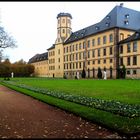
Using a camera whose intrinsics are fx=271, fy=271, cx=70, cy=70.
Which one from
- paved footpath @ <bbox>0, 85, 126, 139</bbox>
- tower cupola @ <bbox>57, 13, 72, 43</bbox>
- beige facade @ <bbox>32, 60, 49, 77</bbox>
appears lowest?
paved footpath @ <bbox>0, 85, 126, 139</bbox>

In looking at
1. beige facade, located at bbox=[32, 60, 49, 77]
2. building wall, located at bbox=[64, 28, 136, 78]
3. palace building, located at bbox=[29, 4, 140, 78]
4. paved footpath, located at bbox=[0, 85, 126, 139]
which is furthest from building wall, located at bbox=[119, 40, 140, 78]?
beige facade, located at bbox=[32, 60, 49, 77]

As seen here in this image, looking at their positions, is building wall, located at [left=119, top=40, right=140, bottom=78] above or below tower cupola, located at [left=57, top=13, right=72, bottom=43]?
below

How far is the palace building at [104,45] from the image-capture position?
5931 cm

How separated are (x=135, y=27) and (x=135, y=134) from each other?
62.0 metres

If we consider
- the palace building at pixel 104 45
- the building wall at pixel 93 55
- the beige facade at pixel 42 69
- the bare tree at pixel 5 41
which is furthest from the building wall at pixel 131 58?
the beige facade at pixel 42 69

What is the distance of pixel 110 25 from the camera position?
65562 mm

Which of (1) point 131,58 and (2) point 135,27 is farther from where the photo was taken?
(2) point 135,27

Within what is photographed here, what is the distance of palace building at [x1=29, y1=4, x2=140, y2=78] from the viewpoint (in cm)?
5931

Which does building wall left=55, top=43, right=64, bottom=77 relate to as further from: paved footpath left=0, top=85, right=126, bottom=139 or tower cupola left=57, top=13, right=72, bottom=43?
paved footpath left=0, top=85, right=126, bottom=139

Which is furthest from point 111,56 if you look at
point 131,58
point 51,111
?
point 51,111

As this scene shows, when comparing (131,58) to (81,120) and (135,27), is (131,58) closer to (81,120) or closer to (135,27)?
(135,27)

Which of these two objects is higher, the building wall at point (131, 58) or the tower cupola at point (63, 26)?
the tower cupola at point (63, 26)

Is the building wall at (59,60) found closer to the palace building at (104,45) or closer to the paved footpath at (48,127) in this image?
the palace building at (104,45)

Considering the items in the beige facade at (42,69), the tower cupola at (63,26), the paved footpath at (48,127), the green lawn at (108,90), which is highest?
the tower cupola at (63,26)
